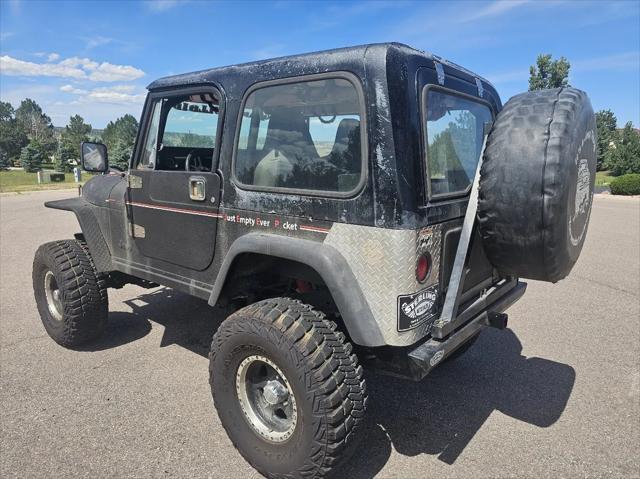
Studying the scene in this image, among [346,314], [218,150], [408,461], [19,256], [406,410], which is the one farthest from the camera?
[19,256]

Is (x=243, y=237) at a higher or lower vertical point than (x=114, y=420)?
higher

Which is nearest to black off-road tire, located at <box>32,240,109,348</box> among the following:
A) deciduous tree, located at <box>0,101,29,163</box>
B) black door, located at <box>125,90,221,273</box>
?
black door, located at <box>125,90,221,273</box>

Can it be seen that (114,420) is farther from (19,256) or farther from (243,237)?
(19,256)

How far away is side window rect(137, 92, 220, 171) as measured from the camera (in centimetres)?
335

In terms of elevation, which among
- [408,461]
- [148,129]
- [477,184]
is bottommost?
[408,461]

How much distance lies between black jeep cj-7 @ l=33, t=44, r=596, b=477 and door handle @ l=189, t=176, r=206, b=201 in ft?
0.03

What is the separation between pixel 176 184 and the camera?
3.12 meters

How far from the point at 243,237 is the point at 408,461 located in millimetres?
1598

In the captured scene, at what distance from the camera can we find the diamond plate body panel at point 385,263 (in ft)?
7.10

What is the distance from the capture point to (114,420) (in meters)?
2.94

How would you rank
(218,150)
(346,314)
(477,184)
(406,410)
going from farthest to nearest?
(406,410)
(218,150)
(477,184)
(346,314)

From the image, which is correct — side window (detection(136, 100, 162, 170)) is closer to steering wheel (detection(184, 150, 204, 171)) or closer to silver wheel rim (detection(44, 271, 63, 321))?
steering wheel (detection(184, 150, 204, 171))

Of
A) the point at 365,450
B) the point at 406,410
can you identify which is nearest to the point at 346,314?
the point at 365,450

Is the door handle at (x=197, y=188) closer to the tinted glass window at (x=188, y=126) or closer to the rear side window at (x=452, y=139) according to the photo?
the tinted glass window at (x=188, y=126)
